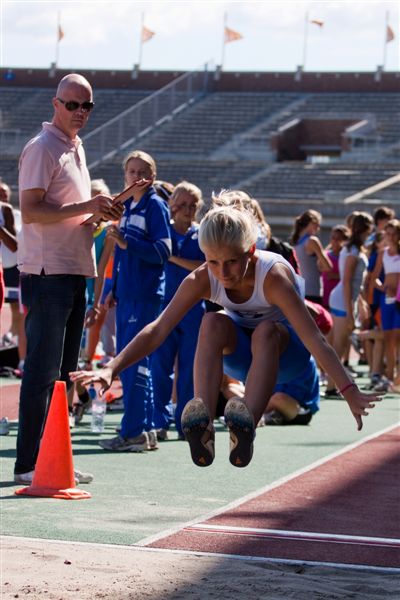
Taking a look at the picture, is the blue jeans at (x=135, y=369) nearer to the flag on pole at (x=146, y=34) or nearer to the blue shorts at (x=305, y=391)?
the blue shorts at (x=305, y=391)

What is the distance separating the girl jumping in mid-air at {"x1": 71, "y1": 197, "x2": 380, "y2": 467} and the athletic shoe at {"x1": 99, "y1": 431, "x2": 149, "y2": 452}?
10.9ft

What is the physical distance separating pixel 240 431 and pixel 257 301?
66 cm

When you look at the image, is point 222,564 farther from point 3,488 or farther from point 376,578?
point 3,488

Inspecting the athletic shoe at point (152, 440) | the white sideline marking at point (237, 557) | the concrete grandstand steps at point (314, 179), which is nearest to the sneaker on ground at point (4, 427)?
the athletic shoe at point (152, 440)

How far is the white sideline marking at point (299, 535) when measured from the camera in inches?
260

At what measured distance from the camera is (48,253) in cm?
783

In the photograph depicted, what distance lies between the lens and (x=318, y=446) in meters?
10.4

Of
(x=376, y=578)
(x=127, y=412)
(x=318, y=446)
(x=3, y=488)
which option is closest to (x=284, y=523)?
(x=376, y=578)

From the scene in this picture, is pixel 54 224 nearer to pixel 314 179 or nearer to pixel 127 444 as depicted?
pixel 127 444

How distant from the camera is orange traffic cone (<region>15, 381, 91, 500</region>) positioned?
7.56m

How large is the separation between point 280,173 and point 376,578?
125 ft

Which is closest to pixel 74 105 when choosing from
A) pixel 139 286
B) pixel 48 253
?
pixel 48 253

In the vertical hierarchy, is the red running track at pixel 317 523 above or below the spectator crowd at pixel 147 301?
below

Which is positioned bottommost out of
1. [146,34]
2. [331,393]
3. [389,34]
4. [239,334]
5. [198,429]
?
[198,429]
